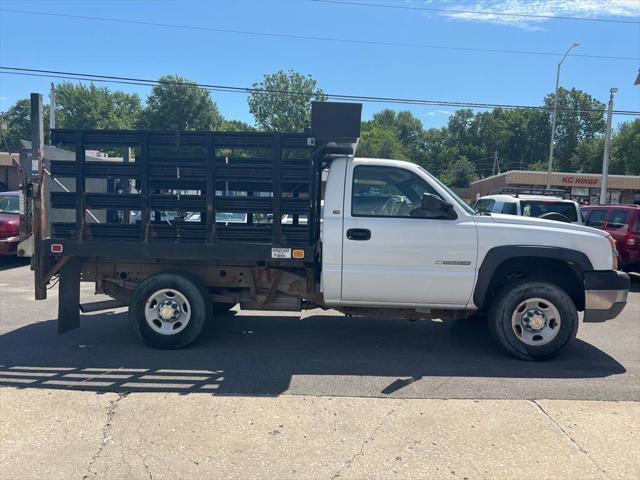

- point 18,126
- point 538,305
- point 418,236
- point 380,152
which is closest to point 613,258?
point 538,305

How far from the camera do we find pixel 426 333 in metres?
6.63

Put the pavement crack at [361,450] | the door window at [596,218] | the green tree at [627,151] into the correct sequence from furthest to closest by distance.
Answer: the green tree at [627,151] → the door window at [596,218] → the pavement crack at [361,450]

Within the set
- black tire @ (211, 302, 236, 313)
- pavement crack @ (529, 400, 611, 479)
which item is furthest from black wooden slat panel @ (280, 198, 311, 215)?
pavement crack @ (529, 400, 611, 479)

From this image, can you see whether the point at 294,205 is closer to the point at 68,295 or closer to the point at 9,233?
the point at 68,295

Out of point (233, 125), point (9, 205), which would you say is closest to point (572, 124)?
point (233, 125)

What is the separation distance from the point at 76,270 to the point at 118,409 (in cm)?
221

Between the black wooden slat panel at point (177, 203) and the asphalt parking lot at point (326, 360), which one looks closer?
the asphalt parking lot at point (326, 360)

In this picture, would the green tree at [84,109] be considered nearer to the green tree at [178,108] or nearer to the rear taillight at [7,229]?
the green tree at [178,108]

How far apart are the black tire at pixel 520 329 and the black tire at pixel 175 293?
10.3ft

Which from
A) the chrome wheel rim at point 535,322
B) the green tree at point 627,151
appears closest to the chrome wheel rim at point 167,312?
the chrome wheel rim at point 535,322

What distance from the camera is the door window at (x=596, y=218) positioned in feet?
40.9

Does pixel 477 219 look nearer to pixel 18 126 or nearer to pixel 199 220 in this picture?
→ pixel 199 220

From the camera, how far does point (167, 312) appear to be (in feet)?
18.6

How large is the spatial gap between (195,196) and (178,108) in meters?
44.6
